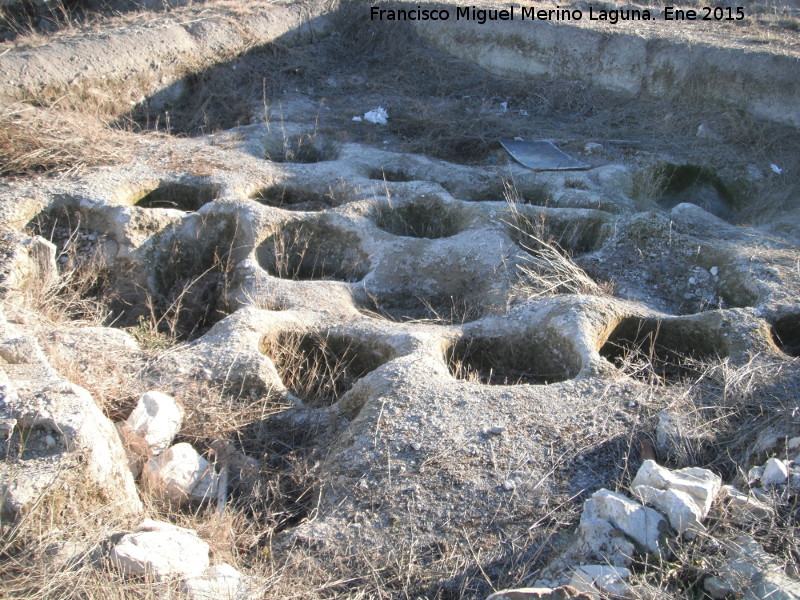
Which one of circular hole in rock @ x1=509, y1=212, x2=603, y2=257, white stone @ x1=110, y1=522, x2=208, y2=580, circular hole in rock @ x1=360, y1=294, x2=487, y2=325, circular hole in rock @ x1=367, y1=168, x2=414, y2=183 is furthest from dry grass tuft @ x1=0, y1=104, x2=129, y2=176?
white stone @ x1=110, y1=522, x2=208, y2=580

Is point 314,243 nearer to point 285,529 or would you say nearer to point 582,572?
point 285,529

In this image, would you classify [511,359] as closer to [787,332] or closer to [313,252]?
[787,332]

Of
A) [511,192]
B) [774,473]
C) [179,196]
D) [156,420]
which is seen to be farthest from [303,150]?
[774,473]

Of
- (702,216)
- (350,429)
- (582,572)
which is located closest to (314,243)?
(350,429)

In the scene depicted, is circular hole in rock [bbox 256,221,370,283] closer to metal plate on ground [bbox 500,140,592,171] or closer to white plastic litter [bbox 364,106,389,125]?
metal plate on ground [bbox 500,140,592,171]

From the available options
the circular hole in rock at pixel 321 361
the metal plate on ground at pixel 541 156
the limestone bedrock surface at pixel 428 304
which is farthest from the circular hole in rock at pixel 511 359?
the metal plate on ground at pixel 541 156

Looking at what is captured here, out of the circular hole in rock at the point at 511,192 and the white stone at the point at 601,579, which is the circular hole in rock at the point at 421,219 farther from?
the white stone at the point at 601,579

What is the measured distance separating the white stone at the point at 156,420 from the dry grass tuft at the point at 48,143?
3.22 meters

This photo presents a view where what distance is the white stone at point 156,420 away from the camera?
127 inches

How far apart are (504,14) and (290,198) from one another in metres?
Answer: 4.72

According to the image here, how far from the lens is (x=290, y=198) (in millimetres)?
5996

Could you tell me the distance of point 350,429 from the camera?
3.32 metres

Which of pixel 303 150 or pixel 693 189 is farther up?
pixel 303 150

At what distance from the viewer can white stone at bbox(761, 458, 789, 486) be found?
258 centimetres
